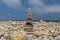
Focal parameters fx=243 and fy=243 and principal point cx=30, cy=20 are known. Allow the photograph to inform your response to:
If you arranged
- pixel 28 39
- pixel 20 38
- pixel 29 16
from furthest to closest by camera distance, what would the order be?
pixel 29 16 < pixel 28 39 < pixel 20 38

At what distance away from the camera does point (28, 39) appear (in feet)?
44.0

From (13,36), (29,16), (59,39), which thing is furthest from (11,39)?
(29,16)

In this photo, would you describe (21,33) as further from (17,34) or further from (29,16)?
(29,16)

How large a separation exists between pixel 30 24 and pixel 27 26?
49 centimetres

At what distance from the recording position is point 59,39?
44.1 feet

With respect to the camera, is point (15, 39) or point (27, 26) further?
point (27, 26)

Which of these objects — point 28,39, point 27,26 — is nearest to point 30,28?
point 27,26

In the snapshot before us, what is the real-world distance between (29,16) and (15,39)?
19.0 m

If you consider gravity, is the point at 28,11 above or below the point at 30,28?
above

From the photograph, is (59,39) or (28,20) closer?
(59,39)

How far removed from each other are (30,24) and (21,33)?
1991 cm

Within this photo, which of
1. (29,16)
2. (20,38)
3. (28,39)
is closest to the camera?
(20,38)

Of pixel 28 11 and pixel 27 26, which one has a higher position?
pixel 28 11

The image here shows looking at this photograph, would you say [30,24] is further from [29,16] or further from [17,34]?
[17,34]
